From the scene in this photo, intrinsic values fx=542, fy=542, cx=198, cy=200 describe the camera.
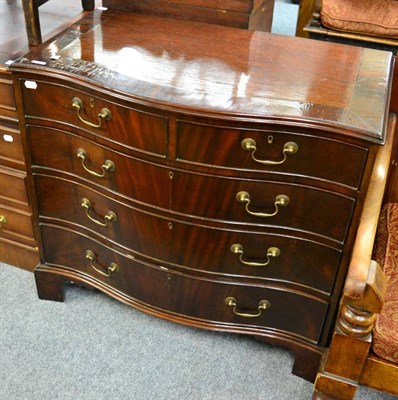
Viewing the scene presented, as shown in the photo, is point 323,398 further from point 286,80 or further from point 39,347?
point 39,347

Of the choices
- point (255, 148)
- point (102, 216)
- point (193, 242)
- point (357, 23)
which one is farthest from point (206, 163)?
point (357, 23)

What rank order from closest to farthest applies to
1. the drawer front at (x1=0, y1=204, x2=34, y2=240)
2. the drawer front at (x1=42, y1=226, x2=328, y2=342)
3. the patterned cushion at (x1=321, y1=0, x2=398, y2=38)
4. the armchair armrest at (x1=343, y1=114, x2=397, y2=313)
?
the armchair armrest at (x1=343, y1=114, x2=397, y2=313) < the drawer front at (x1=42, y1=226, x2=328, y2=342) < the drawer front at (x1=0, y1=204, x2=34, y2=240) < the patterned cushion at (x1=321, y1=0, x2=398, y2=38)

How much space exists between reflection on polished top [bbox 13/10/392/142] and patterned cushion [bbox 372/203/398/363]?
0.36 metres

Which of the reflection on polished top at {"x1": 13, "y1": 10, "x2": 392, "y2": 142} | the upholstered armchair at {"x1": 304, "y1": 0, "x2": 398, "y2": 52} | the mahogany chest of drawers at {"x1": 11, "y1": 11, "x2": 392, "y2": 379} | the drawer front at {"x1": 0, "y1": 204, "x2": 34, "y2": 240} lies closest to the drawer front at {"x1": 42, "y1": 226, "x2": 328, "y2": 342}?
the mahogany chest of drawers at {"x1": 11, "y1": 11, "x2": 392, "y2": 379}

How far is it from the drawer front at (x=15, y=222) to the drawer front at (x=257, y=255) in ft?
1.95

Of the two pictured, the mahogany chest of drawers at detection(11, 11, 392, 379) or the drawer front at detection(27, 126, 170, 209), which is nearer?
the mahogany chest of drawers at detection(11, 11, 392, 379)

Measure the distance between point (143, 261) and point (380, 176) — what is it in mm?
690

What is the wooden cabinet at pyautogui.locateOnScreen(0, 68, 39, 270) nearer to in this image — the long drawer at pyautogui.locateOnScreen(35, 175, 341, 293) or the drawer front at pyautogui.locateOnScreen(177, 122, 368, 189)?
the long drawer at pyautogui.locateOnScreen(35, 175, 341, 293)

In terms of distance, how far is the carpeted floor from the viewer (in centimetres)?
159

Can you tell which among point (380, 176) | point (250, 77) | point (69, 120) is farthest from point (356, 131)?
point (69, 120)

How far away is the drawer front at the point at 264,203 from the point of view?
50.6 inches

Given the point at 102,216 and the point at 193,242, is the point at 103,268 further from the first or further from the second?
the point at 193,242

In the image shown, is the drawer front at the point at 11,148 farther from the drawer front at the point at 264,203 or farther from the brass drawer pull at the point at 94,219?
the drawer front at the point at 264,203

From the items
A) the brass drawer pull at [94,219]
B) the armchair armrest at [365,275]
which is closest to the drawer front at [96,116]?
the brass drawer pull at [94,219]
